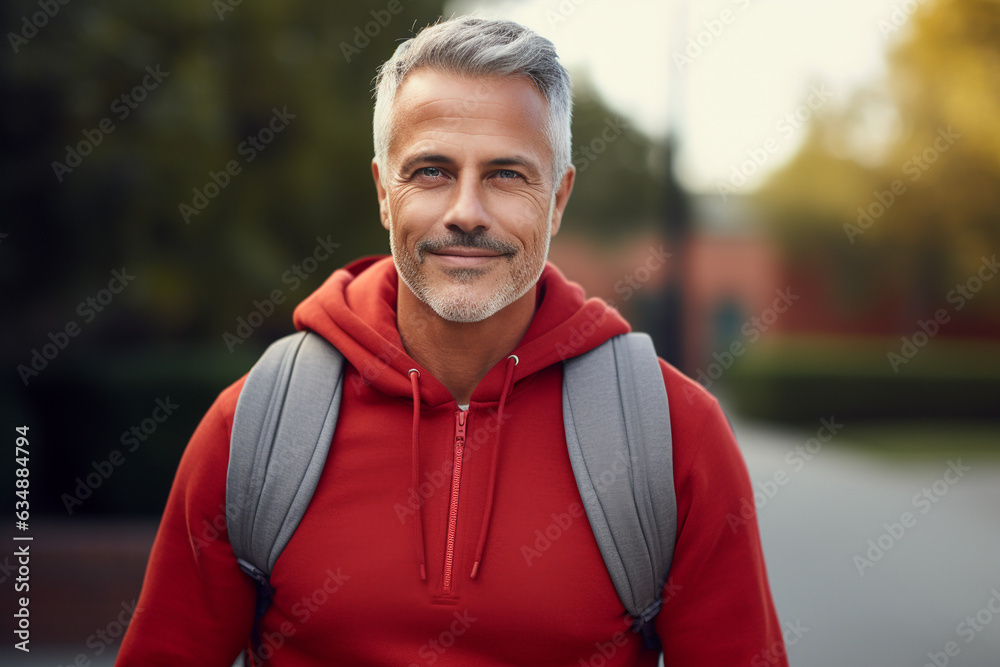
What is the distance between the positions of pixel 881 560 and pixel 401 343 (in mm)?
6881

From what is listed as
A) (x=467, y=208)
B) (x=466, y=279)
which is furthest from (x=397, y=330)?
(x=467, y=208)

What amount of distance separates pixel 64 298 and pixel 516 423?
6308 mm

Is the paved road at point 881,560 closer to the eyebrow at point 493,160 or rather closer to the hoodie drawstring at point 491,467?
the hoodie drawstring at point 491,467

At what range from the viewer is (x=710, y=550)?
1.85 metres

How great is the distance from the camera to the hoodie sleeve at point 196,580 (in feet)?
6.34

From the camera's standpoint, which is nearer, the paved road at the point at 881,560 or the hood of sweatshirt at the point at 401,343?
the hood of sweatshirt at the point at 401,343

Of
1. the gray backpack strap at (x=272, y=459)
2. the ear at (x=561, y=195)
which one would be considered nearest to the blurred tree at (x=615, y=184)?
the ear at (x=561, y=195)

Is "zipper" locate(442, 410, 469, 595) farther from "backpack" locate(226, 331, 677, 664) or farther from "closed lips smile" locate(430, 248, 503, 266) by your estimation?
"closed lips smile" locate(430, 248, 503, 266)

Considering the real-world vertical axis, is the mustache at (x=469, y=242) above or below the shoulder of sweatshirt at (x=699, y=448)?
above

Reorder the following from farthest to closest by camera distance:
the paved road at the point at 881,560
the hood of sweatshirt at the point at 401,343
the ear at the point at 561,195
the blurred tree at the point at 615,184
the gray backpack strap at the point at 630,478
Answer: the blurred tree at the point at 615,184, the paved road at the point at 881,560, the ear at the point at 561,195, the hood of sweatshirt at the point at 401,343, the gray backpack strap at the point at 630,478

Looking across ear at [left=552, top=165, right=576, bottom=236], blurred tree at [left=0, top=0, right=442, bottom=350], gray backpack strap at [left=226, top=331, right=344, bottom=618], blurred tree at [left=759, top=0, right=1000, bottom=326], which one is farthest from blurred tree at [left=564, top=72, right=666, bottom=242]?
gray backpack strap at [left=226, top=331, right=344, bottom=618]

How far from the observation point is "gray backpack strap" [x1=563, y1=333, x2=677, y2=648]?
183 cm

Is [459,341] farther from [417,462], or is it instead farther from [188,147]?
[188,147]

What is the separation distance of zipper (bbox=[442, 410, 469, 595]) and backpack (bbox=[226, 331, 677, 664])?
0.24 meters
